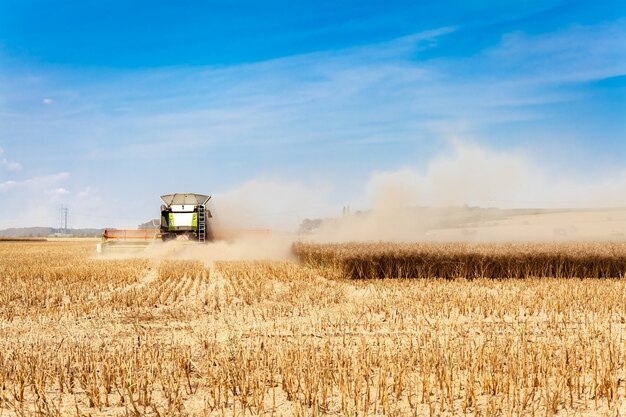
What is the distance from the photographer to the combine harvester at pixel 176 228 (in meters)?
25.1

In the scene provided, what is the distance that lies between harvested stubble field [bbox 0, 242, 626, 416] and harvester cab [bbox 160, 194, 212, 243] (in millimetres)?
11527

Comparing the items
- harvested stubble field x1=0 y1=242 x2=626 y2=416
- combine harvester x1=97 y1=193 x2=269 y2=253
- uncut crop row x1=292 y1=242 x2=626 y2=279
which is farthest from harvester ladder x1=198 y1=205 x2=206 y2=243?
harvested stubble field x1=0 y1=242 x2=626 y2=416

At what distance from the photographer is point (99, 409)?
17.0 ft

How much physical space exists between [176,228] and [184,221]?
464mm

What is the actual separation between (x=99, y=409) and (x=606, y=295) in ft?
33.4

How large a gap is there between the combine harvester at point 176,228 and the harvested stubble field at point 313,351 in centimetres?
1163

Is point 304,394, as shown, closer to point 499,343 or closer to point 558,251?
point 499,343

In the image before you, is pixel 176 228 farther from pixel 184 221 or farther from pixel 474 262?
pixel 474 262

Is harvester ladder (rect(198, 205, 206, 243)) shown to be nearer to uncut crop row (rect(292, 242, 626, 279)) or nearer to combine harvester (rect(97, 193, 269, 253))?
combine harvester (rect(97, 193, 269, 253))

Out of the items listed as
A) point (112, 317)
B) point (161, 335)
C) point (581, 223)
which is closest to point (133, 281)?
point (112, 317)

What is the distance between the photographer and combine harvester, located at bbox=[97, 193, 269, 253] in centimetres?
2508

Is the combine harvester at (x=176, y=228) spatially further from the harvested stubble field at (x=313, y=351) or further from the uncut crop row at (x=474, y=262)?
the harvested stubble field at (x=313, y=351)

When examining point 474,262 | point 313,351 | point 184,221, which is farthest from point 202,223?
point 313,351

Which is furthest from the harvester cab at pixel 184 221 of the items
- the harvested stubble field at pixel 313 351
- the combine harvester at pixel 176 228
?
the harvested stubble field at pixel 313 351
